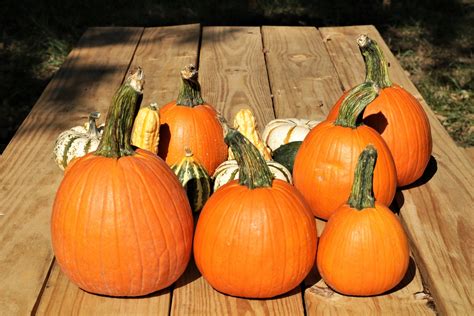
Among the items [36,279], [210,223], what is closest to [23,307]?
[36,279]

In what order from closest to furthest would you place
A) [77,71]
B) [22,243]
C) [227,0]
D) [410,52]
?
[22,243]
[77,71]
[410,52]
[227,0]

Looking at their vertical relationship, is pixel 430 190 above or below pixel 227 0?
above

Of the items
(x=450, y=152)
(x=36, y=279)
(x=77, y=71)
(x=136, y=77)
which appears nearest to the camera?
(x=136, y=77)

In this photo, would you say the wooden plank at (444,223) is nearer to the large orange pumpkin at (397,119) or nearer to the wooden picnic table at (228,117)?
the wooden picnic table at (228,117)

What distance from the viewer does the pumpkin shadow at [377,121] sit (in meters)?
2.51

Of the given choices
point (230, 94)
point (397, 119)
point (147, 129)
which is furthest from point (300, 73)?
point (147, 129)

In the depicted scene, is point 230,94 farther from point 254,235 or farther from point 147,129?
point 254,235

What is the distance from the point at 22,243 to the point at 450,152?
1.50 m

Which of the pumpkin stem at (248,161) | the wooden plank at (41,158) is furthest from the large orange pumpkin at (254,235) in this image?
the wooden plank at (41,158)

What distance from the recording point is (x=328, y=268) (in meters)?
1.98

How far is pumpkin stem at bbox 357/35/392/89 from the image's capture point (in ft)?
8.07

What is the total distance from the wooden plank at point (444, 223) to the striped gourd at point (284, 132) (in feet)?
1.30

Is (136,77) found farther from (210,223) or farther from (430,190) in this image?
(430,190)

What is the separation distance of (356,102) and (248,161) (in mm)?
461
